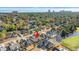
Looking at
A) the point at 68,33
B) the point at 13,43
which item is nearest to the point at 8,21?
the point at 13,43

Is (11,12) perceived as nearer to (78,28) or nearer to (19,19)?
(19,19)

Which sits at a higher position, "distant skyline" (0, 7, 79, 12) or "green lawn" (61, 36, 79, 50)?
"distant skyline" (0, 7, 79, 12)

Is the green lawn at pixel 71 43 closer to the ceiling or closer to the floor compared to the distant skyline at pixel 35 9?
closer to the floor

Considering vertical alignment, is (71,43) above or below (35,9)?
below
